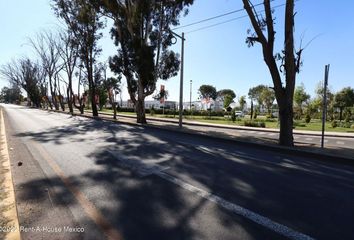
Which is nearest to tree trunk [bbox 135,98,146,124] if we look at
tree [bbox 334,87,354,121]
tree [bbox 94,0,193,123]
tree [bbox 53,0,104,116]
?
tree [bbox 94,0,193,123]

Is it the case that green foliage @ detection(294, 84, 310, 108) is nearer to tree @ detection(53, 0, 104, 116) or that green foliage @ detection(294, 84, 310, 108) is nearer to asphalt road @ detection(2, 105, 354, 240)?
tree @ detection(53, 0, 104, 116)

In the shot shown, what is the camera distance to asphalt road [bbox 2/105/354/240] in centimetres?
425

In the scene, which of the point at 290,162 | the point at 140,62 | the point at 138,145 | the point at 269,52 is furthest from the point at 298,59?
the point at 140,62

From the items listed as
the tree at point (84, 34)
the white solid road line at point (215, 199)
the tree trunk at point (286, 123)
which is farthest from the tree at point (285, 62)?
the tree at point (84, 34)

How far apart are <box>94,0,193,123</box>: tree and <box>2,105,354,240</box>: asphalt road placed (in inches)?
680

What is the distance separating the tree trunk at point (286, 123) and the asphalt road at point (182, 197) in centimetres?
346

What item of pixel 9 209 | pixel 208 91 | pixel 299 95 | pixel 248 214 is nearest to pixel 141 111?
pixel 9 209

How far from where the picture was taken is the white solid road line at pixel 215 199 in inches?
165

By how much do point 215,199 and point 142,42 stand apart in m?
22.2

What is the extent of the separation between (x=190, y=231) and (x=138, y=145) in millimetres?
7924

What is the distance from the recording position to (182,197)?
559cm

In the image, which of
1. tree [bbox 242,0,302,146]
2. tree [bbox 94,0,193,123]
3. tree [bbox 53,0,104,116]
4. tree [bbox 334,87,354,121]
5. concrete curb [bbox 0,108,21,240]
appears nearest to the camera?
concrete curb [bbox 0,108,21,240]

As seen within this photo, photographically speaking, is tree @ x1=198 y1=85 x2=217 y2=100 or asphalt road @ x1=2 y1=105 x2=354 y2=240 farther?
tree @ x1=198 y1=85 x2=217 y2=100

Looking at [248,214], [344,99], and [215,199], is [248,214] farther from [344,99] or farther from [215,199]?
[344,99]
